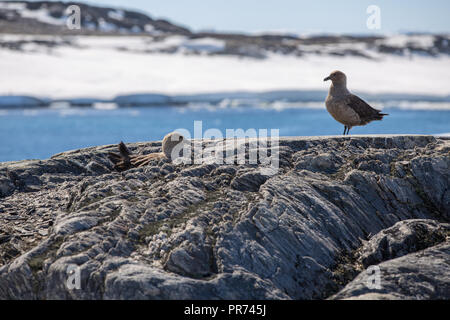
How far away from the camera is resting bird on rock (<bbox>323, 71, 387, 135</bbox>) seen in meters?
6.39

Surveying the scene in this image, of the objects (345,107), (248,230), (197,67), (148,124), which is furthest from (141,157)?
(197,67)

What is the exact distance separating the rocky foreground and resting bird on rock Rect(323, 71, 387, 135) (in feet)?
3.35

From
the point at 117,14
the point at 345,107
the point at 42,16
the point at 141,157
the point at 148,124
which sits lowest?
the point at 148,124

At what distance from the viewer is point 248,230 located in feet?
13.0

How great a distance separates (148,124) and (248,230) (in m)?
14.8

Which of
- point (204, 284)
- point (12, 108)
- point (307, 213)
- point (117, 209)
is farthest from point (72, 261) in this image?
point (12, 108)

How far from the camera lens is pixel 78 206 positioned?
14.2ft

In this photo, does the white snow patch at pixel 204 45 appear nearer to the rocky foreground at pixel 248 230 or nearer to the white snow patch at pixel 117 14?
the white snow patch at pixel 117 14

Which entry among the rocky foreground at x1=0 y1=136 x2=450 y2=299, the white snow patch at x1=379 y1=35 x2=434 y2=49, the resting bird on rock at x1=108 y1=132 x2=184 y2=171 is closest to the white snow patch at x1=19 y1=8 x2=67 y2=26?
the white snow patch at x1=379 y1=35 x2=434 y2=49

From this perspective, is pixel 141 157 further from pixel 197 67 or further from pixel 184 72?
pixel 197 67

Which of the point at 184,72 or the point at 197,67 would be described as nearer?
the point at 184,72

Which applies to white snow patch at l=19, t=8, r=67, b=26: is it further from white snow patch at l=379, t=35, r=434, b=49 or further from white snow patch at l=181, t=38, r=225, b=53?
white snow patch at l=379, t=35, r=434, b=49

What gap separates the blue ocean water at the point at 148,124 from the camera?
49.1 ft

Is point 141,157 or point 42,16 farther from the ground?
point 42,16
